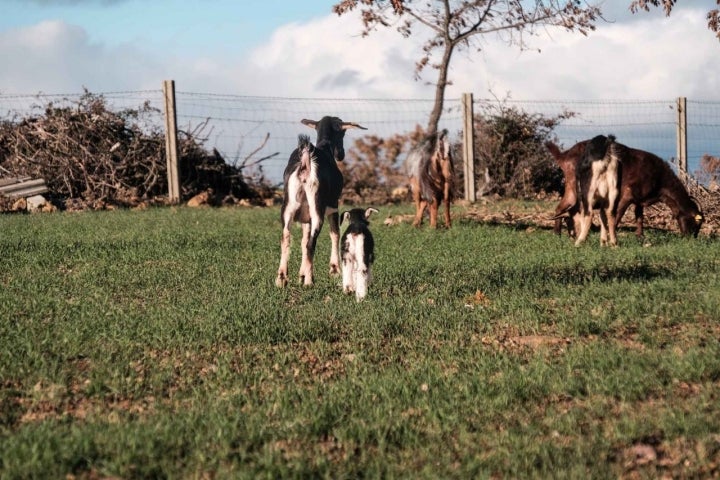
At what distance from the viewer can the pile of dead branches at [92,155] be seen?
2325 cm

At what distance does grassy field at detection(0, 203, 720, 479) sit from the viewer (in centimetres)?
534

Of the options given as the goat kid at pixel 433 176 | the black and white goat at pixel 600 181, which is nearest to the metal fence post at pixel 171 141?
the goat kid at pixel 433 176

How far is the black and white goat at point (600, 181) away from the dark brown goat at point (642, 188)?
3.77 ft

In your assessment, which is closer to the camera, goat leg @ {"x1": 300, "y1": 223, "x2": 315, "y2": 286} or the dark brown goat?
goat leg @ {"x1": 300, "y1": 223, "x2": 315, "y2": 286}

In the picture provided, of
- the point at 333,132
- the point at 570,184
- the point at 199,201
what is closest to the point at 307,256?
the point at 333,132

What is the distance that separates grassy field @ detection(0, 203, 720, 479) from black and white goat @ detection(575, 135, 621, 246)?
233 cm

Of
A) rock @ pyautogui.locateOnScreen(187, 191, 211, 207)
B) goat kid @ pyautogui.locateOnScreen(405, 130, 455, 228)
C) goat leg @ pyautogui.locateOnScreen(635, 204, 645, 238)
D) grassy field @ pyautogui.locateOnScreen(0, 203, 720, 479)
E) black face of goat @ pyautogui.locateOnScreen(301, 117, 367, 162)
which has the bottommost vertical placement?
grassy field @ pyautogui.locateOnScreen(0, 203, 720, 479)

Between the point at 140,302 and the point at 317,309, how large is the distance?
1.91 metres

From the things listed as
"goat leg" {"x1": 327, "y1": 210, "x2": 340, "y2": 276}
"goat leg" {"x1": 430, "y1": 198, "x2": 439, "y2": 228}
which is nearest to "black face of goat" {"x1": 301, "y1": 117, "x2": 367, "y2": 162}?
"goat leg" {"x1": 327, "y1": 210, "x2": 340, "y2": 276}

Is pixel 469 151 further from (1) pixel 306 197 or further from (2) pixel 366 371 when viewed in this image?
(2) pixel 366 371

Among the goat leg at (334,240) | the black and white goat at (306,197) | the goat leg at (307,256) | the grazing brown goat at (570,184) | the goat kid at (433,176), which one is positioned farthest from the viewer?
the goat kid at (433,176)

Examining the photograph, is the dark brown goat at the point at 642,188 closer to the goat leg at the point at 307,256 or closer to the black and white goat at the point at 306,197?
the black and white goat at the point at 306,197

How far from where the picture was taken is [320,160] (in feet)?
34.0

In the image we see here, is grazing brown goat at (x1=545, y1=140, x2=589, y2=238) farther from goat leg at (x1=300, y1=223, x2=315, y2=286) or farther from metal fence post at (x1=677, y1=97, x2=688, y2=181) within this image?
metal fence post at (x1=677, y1=97, x2=688, y2=181)
